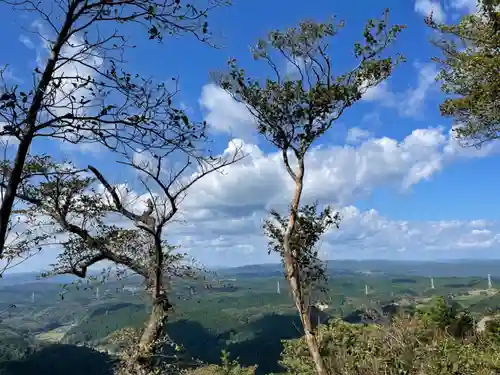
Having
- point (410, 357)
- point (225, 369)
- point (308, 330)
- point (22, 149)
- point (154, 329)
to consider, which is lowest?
point (225, 369)

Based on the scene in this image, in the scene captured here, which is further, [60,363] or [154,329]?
[60,363]

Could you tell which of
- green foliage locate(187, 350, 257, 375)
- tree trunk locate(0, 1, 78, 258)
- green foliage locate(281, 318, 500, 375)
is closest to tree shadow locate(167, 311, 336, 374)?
→ green foliage locate(187, 350, 257, 375)

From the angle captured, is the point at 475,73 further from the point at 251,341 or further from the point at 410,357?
the point at 251,341

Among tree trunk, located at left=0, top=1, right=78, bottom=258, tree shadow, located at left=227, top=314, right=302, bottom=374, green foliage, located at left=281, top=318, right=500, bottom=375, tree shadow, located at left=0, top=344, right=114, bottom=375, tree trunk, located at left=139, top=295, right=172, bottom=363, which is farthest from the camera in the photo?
tree shadow, located at left=227, top=314, right=302, bottom=374

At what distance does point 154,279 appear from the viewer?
9312mm

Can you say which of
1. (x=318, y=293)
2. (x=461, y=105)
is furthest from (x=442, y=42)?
(x=318, y=293)

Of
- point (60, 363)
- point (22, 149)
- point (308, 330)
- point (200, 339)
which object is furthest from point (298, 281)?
point (200, 339)

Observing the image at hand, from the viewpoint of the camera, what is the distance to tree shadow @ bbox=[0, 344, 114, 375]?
3987 inches

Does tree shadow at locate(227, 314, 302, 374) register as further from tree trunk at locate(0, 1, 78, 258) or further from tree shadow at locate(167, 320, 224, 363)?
tree trunk at locate(0, 1, 78, 258)

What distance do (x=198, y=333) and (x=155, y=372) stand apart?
172 meters

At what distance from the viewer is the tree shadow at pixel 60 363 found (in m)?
101

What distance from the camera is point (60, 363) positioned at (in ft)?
357

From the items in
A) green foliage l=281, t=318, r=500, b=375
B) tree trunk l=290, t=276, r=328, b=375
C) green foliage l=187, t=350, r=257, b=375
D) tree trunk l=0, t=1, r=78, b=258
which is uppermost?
tree trunk l=0, t=1, r=78, b=258

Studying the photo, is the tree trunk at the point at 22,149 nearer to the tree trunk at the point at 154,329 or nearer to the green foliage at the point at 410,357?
the tree trunk at the point at 154,329
